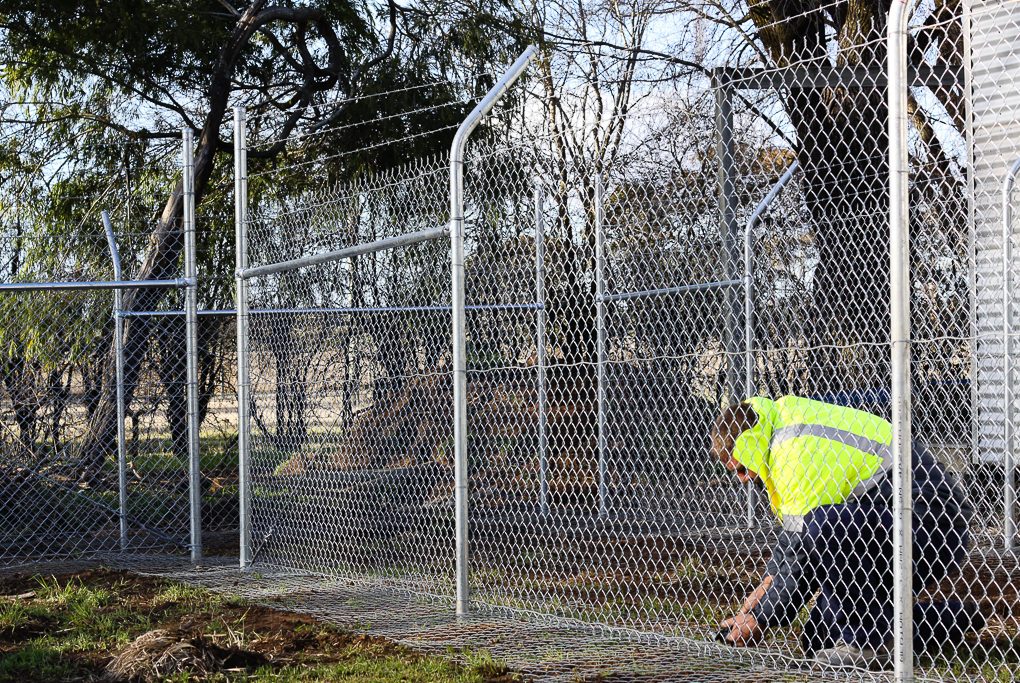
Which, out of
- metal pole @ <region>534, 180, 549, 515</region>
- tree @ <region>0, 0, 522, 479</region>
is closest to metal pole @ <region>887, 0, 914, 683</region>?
metal pole @ <region>534, 180, 549, 515</region>

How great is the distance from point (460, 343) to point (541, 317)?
283cm

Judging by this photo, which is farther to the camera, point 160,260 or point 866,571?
point 160,260

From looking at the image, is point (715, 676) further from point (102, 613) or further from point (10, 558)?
point (10, 558)

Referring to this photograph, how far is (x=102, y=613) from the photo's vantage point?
6227mm

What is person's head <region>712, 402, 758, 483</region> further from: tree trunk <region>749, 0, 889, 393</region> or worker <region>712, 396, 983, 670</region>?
tree trunk <region>749, 0, 889, 393</region>

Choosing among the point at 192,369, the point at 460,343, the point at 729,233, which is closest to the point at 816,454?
the point at 460,343

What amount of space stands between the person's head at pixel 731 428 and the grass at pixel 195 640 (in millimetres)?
1327

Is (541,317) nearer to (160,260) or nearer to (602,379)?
(602,379)

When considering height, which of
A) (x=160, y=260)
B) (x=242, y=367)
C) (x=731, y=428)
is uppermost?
(x=160, y=260)

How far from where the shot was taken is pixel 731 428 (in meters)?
4.87

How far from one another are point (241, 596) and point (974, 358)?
446 cm

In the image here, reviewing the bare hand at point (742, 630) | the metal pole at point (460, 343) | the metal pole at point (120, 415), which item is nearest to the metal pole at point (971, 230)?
the bare hand at point (742, 630)

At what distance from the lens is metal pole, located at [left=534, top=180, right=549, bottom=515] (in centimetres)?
840

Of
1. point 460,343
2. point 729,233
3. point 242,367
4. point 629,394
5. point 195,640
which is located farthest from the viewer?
point 629,394
